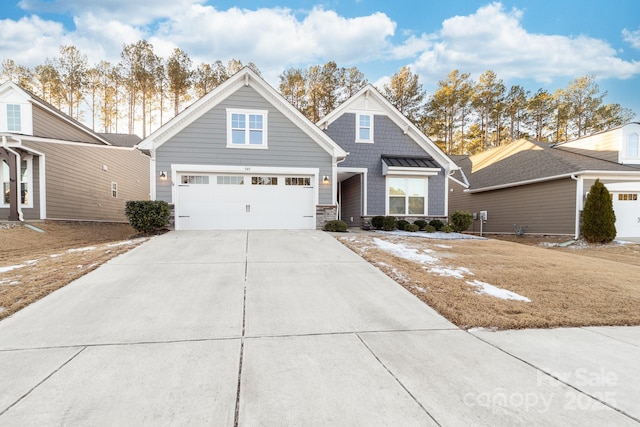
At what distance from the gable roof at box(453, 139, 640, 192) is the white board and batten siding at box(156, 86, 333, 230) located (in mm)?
10861

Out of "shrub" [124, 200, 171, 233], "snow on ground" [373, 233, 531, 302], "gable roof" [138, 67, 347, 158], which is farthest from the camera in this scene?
"gable roof" [138, 67, 347, 158]

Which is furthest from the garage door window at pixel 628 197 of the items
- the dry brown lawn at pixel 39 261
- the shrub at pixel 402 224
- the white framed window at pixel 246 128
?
the dry brown lawn at pixel 39 261

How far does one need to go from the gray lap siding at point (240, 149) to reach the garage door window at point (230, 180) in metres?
0.51

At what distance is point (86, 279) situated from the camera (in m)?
5.19

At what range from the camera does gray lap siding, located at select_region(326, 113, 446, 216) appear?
1372 centimetres

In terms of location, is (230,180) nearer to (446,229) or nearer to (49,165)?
(49,165)

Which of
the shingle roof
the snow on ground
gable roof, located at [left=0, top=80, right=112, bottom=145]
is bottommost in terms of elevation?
the snow on ground

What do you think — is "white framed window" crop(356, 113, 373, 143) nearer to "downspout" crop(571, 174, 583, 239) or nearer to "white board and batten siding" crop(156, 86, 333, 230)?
"white board and batten siding" crop(156, 86, 333, 230)

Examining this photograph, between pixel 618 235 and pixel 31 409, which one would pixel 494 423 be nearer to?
pixel 31 409

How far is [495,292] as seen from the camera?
496cm

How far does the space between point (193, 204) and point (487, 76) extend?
2809 centimetres

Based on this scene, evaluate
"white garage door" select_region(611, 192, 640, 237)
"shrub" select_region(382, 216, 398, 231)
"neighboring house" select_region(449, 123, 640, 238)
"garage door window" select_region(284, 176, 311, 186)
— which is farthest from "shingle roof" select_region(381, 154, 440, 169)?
"white garage door" select_region(611, 192, 640, 237)

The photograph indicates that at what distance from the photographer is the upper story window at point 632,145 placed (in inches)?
576

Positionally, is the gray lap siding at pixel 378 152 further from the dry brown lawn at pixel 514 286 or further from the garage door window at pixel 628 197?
the garage door window at pixel 628 197
